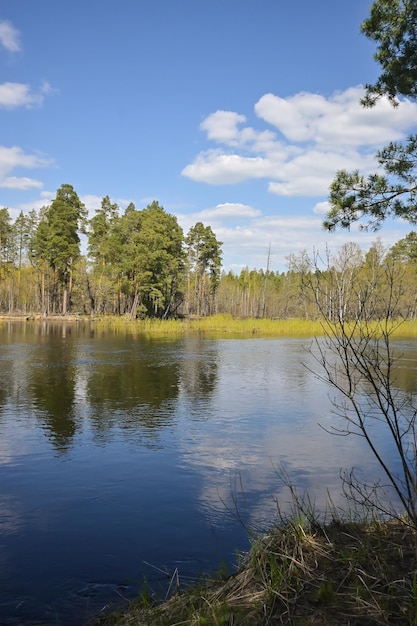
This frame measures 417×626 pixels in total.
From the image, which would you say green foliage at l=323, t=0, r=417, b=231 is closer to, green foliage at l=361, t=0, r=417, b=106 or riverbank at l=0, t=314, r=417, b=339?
green foliage at l=361, t=0, r=417, b=106

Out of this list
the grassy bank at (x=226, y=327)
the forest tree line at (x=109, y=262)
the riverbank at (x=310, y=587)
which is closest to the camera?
the riverbank at (x=310, y=587)

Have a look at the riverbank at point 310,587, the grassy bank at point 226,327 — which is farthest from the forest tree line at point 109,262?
the riverbank at point 310,587

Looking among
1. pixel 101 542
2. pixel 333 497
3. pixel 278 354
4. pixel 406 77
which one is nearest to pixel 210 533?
pixel 101 542

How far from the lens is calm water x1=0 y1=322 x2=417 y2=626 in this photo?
4.72 m

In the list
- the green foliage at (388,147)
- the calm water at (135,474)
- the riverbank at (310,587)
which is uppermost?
the green foliage at (388,147)

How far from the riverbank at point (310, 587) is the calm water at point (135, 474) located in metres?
0.92

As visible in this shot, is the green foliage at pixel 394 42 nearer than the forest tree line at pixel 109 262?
Yes

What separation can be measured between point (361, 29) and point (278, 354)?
66.3 feet

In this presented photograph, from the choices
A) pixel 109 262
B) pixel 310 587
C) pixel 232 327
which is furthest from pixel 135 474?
pixel 109 262

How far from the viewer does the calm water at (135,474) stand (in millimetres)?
4723

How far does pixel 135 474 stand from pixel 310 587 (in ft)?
15.1

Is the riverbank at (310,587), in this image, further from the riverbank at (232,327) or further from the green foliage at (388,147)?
the riverbank at (232,327)

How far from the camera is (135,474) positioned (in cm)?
755

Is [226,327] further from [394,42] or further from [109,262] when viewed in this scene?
[394,42]
